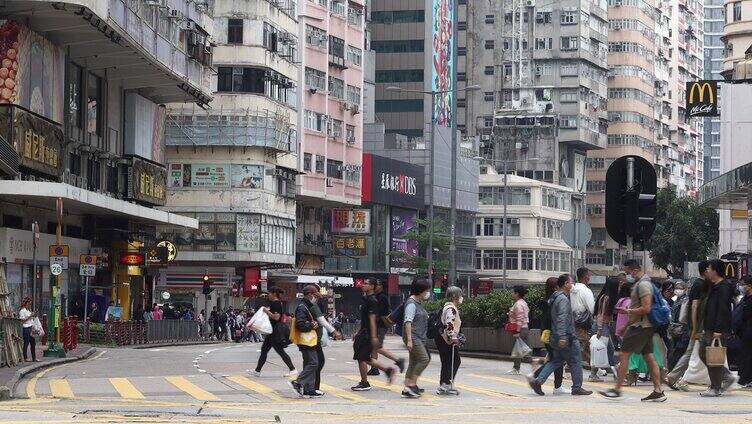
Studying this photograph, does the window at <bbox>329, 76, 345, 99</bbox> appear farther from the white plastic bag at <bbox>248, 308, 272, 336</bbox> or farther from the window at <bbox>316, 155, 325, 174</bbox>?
the white plastic bag at <bbox>248, 308, 272, 336</bbox>

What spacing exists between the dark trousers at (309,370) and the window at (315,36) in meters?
72.1

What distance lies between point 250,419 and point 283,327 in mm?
10489

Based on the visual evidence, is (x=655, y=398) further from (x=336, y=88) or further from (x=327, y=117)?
(x=336, y=88)

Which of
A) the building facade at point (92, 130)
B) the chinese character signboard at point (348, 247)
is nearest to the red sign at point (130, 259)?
the building facade at point (92, 130)

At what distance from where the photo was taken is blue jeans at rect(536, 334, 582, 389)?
72.3 feet

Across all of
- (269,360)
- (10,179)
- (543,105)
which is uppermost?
(543,105)

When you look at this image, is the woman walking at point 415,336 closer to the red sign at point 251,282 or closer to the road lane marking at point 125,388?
the road lane marking at point 125,388

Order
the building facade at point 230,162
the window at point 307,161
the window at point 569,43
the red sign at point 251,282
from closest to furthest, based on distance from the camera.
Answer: the building facade at point 230,162 → the red sign at point 251,282 → the window at point 307,161 → the window at point 569,43

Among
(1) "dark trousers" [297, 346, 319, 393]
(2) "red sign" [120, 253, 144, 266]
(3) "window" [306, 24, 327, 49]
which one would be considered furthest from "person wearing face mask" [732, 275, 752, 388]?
(3) "window" [306, 24, 327, 49]

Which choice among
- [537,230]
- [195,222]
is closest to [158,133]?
[195,222]

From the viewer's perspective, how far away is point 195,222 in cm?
6625

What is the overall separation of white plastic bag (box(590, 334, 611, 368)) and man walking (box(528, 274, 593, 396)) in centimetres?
381

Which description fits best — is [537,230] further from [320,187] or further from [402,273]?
[320,187]

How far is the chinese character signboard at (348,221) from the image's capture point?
100m
